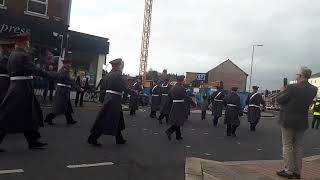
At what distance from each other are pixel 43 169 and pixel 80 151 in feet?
6.48

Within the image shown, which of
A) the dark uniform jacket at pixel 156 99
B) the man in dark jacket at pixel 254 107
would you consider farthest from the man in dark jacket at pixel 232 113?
the dark uniform jacket at pixel 156 99

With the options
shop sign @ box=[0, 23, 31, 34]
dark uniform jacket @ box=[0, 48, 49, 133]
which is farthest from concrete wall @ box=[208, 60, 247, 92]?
dark uniform jacket @ box=[0, 48, 49, 133]

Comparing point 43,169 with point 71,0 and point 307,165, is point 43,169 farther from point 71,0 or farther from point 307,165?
point 71,0

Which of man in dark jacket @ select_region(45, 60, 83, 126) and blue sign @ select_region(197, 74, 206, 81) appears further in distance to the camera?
blue sign @ select_region(197, 74, 206, 81)

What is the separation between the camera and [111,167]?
27.2ft

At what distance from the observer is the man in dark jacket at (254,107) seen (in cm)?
1994

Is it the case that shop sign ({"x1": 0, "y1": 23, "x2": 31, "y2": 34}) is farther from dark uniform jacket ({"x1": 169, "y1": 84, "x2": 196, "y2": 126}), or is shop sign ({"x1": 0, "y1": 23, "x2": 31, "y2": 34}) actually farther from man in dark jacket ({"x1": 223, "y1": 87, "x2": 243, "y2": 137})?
dark uniform jacket ({"x1": 169, "y1": 84, "x2": 196, "y2": 126})

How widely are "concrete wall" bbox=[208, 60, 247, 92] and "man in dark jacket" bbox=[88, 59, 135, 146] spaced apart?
327ft

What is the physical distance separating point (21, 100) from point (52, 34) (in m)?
19.8

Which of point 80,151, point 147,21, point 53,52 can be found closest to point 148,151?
point 80,151

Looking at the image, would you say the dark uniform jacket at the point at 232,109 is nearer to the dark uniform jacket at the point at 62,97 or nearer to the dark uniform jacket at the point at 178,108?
the dark uniform jacket at the point at 178,108

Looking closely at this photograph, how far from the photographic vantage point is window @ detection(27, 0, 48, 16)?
2815 centimetres

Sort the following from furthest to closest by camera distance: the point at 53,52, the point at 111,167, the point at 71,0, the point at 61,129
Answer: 1. the point at 71,0
2. the point at 53,52
3. the point at 61,129
4. the point at 111,167

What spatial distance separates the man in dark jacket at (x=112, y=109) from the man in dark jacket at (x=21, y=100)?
143 centimetres
